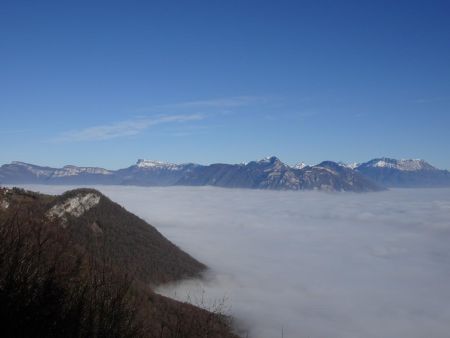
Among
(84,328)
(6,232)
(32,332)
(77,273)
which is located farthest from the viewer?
(77,273)

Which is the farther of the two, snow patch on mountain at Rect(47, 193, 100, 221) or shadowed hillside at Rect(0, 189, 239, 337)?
snow patch on mountain at Rect(47, 193, 100, 221)

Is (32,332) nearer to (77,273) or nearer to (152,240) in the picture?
(77,273)

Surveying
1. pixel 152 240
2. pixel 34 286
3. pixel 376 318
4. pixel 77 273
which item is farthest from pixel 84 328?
pixel 376 318

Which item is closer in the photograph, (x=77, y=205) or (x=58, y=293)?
(x=58, y=293)

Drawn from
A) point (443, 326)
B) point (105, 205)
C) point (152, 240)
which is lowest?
point (443, 326)

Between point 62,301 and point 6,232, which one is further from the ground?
point 6,232

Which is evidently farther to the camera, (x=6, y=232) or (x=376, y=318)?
(x=376, y=318)

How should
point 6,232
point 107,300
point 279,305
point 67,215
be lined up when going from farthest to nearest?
point 279,305, point 67,215, point 6,232, point 107,300

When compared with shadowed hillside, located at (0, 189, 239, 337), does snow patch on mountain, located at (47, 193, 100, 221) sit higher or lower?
lower

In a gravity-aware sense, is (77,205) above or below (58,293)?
below

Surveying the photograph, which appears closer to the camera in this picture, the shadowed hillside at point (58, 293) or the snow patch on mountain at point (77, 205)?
the shadowed hillside at point (58, 293)

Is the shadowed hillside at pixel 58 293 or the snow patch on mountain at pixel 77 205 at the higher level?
the shadowed hillside at pixel 58 293
